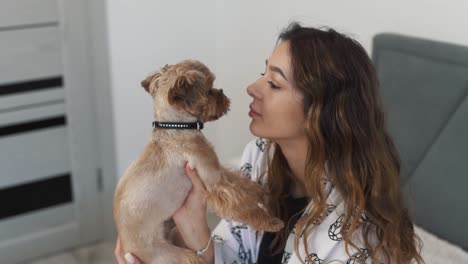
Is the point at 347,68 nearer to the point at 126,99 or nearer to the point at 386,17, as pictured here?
the point at 386,17

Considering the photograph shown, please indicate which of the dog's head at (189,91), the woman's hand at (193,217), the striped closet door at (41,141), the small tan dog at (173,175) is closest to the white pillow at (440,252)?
the small tan dog at (173,175)

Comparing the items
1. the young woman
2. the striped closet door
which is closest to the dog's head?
the young woman

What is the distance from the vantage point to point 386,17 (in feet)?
7.62

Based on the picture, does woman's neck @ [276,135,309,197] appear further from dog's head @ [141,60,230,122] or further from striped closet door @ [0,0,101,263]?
striped closet door @ [0,0,101,263]

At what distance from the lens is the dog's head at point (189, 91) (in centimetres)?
135

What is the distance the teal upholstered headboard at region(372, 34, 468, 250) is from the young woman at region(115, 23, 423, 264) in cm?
55

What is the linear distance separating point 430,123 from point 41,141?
1859 mm

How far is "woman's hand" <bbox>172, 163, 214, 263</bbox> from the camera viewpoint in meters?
1.49

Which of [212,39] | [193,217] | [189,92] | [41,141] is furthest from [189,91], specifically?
[212,39]

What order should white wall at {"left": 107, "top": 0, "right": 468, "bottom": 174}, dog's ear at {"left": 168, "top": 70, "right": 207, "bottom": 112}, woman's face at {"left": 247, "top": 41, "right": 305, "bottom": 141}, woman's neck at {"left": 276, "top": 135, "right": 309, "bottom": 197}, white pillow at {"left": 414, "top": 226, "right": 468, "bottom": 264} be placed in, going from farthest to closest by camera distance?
white wall at {"left": 107, "top": 0, "right": 468, "bottom": 174}, white pillow at {"left": 414, "top": 226, "right": 468, "bottom": 264}, woman's neck at {"left": 276, "top": 135, "right": 309, "bottom": 197}, woman's face at {"left": 247, "top": 41, "right": 305, "bottom": 141}, dog's ear at {"left": 168, "top": 70, "right": 207, "bottom": 112}

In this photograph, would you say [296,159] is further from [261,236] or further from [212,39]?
[212,39]

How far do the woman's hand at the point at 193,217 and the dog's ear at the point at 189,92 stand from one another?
7.7 inches

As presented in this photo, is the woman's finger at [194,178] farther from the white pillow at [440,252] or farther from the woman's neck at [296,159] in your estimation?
the white pillow at [440,252]

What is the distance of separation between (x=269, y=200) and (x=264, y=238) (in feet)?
0.39
